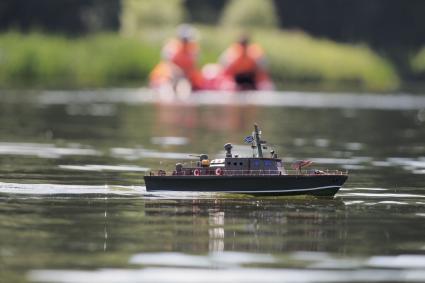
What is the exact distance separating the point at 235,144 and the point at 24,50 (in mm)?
45857

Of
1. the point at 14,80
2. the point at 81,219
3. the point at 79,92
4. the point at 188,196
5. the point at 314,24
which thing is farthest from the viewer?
the point at 314,24

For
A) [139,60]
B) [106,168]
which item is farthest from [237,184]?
[139,60]

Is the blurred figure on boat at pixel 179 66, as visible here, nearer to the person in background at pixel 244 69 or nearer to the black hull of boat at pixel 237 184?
the person in background at pixel 244 69

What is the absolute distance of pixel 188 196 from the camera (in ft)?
92.0

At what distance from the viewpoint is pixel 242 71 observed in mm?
87688

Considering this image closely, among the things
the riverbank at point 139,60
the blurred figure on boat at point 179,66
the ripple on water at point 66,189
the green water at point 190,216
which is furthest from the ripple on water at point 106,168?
Result: the blurred figure on boat at point 179,66

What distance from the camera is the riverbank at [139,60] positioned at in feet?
290

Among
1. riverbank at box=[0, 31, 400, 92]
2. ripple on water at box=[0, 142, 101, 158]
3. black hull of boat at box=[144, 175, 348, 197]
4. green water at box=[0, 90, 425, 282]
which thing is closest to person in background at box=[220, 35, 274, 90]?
riverbank at box=[0, 31, 400, 92]

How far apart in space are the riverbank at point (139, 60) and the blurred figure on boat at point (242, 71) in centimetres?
698

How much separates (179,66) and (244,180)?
187 ft

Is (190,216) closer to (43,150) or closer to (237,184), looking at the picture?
(237,184)

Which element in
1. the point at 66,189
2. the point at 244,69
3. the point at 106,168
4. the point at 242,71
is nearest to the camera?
the point at 66,189

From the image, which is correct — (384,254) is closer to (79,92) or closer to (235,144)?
(235,144)

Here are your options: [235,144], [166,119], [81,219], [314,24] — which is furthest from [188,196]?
[314,24]
